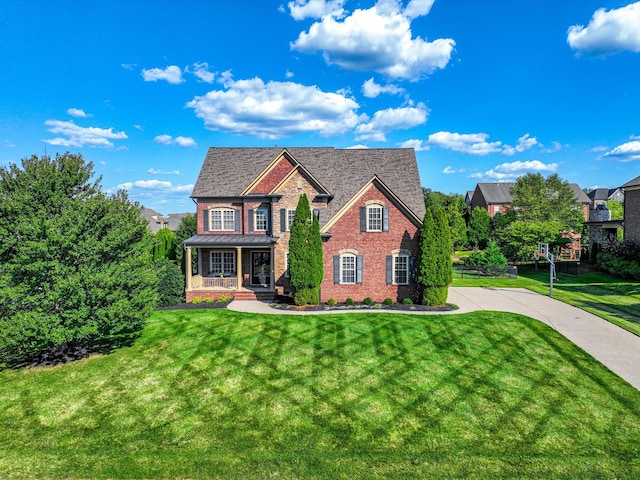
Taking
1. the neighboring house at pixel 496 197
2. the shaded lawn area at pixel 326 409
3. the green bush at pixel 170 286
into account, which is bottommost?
the shaded lawn area at pixel 326 409

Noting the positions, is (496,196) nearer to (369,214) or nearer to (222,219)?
(369,214)

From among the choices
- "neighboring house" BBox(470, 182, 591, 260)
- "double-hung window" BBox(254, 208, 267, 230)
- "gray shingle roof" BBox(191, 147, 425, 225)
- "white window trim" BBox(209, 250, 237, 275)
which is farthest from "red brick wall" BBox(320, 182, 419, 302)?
"neighboring house" BBox(470, 182, 591, 260)

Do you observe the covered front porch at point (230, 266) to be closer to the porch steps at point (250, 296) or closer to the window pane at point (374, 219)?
the porch steps at point (250, 296)

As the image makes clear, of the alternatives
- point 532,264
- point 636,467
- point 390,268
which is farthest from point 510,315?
point 532,264

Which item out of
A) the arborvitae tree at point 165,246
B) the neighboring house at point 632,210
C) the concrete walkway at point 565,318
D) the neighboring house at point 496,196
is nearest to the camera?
the concrete walkway at point 565,318

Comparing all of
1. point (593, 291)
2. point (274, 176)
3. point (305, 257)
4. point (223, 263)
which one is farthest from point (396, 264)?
point (593, 291)

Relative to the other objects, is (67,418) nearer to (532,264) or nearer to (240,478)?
(240,478)

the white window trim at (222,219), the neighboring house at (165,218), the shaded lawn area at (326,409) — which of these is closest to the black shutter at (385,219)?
the shaded lawn area at (326,409)
